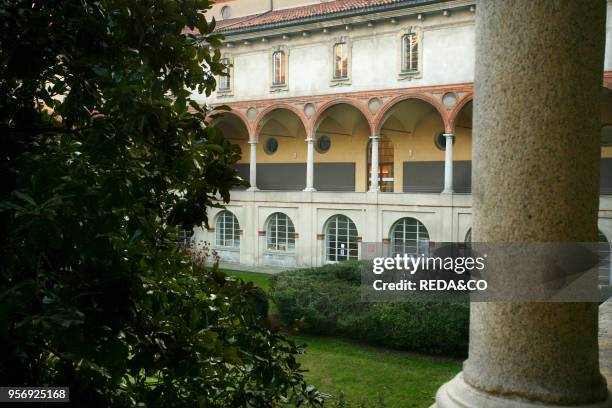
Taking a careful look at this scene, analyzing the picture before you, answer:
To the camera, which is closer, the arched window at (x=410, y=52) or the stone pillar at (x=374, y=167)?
the arched window at (x=410, y=52)

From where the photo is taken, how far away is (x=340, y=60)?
2164 centimetres

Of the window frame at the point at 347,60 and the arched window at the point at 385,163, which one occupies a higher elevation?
the window frame at the point at 347,60

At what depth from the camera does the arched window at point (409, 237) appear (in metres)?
20.7

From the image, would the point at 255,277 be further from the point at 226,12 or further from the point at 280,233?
the point at 226,12

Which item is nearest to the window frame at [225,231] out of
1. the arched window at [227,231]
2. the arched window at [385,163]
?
the arched window at [227,231]

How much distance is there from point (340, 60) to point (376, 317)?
1247cm

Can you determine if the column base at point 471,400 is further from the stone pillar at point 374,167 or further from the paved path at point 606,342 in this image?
the stone pillar at point 374,167

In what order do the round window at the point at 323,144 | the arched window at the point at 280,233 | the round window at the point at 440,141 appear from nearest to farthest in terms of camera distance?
the round window at the point at 440,141, the arched window at the point at 280,233, the round window at the point at 323,144

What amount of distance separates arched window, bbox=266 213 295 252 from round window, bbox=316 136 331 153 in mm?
3978

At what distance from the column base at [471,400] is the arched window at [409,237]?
60.0 feet

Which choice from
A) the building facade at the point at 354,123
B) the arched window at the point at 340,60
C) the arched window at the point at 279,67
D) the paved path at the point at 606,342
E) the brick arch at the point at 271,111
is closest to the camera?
the paved path at the point at 606,342

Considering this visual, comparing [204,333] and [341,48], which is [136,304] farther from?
[341,48]

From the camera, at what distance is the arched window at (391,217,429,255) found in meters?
20.7

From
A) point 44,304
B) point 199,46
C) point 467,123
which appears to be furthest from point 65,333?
point 467,123
